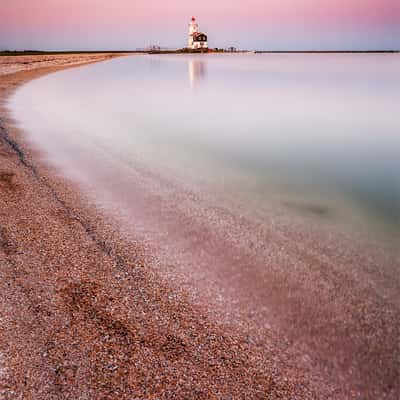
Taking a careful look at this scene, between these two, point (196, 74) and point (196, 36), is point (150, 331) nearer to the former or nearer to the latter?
point (196, 74)

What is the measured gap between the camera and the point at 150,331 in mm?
3240

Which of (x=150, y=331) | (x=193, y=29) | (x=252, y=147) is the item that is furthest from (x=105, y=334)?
(x=193, y=29)

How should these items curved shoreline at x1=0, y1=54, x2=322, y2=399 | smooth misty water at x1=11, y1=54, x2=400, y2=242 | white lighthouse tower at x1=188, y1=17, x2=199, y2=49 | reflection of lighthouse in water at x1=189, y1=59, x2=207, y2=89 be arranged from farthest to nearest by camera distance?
white lighthouse tower at x1=188, y1=17, x2=199, y2=49 → reflection of lighthouse in water at x1=189, y1=59, x2=207, y2=89 → smooth misty water at x1=11, y1=54, x2=400, y2=242 → curved shoreline at x1=0, y1=54, x2=322, y2=399

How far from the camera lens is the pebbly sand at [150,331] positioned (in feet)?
8.95

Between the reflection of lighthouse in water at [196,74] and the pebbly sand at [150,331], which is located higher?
the pebbly sand at [150,331]

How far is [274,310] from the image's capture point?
146 inches

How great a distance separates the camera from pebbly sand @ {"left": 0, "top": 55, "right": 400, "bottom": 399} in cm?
273

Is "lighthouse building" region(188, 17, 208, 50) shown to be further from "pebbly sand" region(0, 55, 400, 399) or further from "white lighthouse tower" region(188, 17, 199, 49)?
"pebbly sand" region(0, 55, 400, 399)

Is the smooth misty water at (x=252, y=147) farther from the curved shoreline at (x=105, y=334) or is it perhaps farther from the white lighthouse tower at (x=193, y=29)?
the white lighthouse tower at (x=193, y=29)

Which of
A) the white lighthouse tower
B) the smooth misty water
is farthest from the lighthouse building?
the smooth misty water

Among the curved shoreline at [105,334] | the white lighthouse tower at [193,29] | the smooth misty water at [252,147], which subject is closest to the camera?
the curved shoreline at [105,334]

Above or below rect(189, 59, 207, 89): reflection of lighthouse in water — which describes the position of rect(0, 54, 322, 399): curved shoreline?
above

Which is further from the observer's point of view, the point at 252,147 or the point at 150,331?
the point at 252,147

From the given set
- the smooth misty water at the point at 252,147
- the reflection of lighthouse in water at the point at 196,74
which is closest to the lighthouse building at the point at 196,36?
the reflection of lighthouse in water at the point at 196,74
